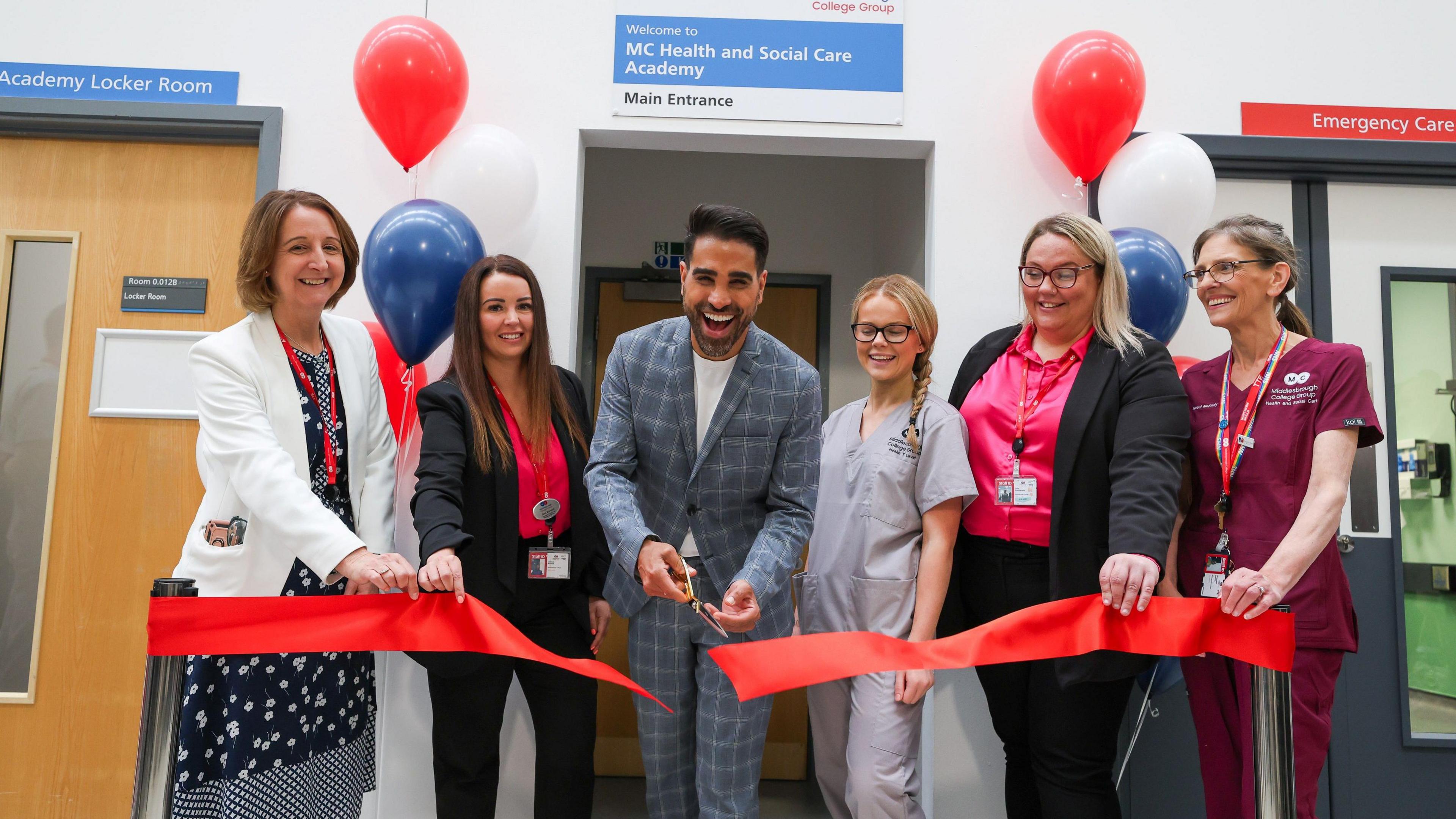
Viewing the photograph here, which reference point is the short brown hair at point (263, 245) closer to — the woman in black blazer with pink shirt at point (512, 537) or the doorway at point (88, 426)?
the woman in black blazer with pink shirt at point (512, 537)

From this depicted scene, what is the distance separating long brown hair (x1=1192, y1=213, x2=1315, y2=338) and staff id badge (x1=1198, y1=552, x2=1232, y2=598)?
2.07ft

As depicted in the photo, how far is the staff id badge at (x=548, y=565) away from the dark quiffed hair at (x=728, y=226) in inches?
32.1

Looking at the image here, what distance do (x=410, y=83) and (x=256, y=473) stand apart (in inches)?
52.6

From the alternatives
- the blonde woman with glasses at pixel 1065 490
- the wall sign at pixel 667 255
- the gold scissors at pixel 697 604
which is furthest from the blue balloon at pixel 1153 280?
the wall sign at pixel 667 255

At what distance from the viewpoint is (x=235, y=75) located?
9.37 ft

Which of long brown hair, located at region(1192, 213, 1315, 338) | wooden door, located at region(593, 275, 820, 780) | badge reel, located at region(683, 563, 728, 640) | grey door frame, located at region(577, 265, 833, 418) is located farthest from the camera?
grey door frame, located at region(577, 265, 833, 418)

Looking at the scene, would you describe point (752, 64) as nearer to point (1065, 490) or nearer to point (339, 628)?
point (1065, 490)

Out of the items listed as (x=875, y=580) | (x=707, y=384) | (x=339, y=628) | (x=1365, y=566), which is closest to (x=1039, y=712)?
(x=875, y=580)

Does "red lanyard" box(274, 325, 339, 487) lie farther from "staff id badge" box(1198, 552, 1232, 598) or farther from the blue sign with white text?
"staff id badge" box(1198, 552, 1232, 598)

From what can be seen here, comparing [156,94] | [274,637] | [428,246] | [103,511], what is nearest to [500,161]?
[428,246]

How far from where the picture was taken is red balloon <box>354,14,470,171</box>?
8.28ft

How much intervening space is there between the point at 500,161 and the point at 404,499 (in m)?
1.10

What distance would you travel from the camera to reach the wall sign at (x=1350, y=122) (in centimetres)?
293

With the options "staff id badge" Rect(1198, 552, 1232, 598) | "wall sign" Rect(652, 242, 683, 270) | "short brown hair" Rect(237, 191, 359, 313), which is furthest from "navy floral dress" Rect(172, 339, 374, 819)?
"wall sign" Rect(652, 242, 683, 270)
